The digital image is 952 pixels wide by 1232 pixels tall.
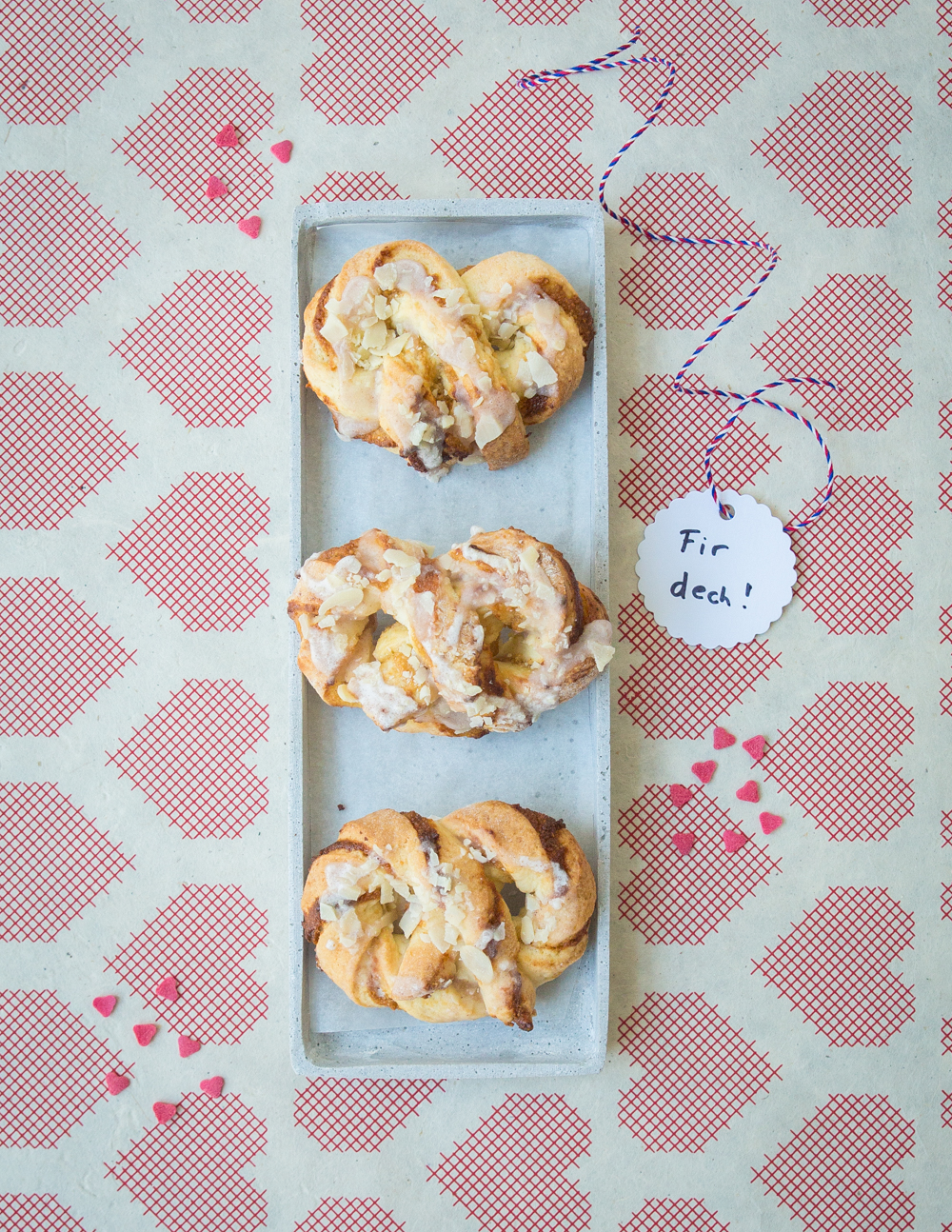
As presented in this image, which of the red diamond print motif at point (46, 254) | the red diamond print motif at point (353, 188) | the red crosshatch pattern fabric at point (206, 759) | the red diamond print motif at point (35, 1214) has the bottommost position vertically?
the red diamond print motif at point (35, 1214)

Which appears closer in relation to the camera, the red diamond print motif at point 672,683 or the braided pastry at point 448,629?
the braided pastry at point 448,629

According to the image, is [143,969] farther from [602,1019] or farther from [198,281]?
[198,281]

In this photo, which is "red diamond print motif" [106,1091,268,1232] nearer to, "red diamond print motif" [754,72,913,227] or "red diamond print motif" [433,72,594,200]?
"red diamond print motif" [433,72,594,200]

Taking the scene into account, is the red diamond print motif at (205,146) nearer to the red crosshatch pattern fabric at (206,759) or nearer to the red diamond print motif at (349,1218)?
the red crosshatch pattern fabric at (206,759)

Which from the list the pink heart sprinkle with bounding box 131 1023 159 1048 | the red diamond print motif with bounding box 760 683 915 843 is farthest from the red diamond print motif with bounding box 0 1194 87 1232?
the red diamond print motif with bounding box 760 683 915 843

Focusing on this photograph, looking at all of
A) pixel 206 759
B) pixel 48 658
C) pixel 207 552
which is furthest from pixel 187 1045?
pixel 207 552

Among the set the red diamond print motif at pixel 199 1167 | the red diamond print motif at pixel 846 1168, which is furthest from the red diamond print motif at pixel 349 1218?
the red diamond print motif at pixel 846 1168
